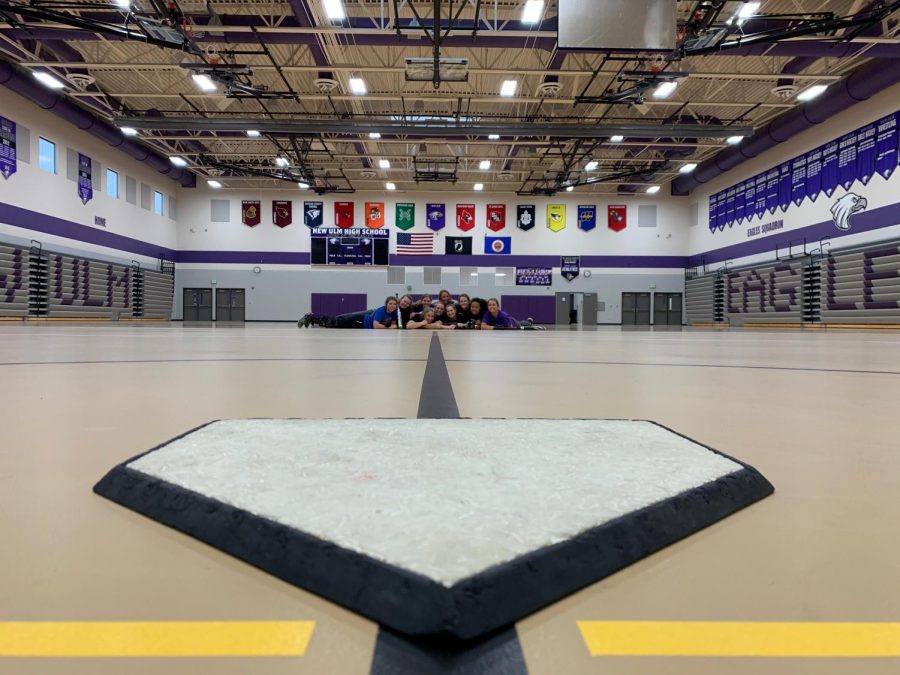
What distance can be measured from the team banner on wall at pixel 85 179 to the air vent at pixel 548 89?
1232 cm

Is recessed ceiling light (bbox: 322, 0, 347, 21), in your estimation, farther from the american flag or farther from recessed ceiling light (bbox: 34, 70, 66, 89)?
the american flag

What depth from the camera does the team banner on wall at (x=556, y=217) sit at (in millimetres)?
19734

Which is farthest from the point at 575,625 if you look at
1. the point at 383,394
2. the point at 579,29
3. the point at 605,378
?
the point at 579,29

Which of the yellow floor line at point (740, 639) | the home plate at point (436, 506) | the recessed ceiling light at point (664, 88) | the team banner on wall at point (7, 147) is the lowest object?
the yellow floor line at point (740, 639)

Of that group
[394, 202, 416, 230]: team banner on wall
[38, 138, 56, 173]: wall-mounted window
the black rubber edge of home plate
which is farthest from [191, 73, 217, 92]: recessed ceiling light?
the black rubber edge of home plate

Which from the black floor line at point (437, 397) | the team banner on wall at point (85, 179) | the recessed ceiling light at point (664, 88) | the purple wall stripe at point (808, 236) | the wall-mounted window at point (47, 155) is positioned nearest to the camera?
the black floor line at point (437, 397)

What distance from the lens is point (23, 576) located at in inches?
13.0

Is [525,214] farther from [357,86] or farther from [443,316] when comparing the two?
[443,316]

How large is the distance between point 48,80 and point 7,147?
1824 mm

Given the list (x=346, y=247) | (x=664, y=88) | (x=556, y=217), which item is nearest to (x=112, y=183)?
(x=346, y=247)

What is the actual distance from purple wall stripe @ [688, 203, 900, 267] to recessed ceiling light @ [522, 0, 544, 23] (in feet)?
28.1

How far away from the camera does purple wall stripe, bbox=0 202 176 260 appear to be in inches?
472

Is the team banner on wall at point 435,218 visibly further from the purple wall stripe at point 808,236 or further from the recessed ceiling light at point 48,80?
the recessed ceiling light at point 48,80

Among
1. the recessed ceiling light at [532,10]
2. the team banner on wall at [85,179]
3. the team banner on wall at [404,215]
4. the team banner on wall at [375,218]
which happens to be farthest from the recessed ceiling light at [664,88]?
the team banner on wall at [85,179]
